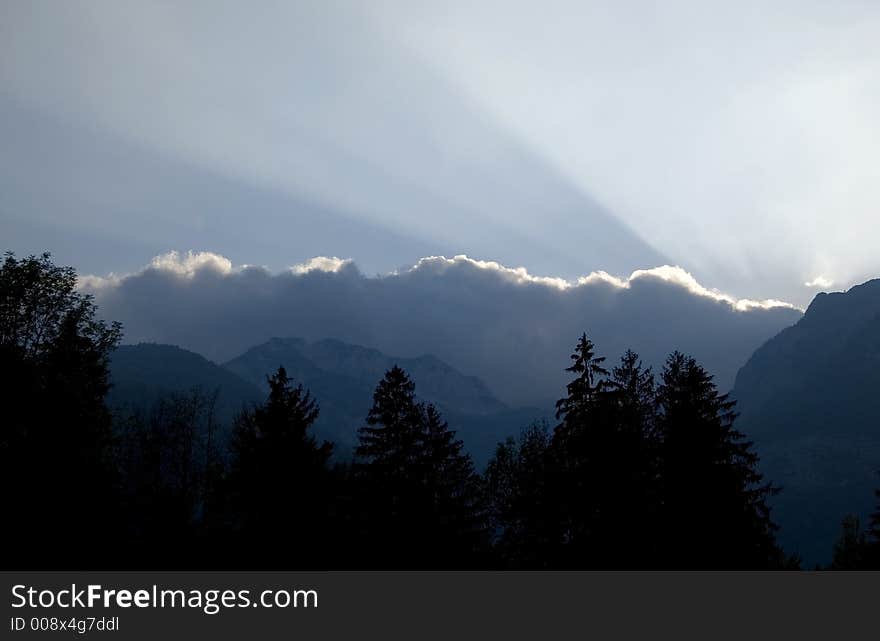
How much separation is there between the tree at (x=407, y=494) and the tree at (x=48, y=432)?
13515mm

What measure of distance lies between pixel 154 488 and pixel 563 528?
1942 inches

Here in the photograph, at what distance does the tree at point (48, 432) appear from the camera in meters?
29.5

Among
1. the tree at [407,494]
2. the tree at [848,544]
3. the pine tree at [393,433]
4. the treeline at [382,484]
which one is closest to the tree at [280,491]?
the treeline at [382,484]

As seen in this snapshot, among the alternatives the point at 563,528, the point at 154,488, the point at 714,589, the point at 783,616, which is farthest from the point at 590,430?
the point at 154,488

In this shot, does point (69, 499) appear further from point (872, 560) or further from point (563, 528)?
point (872, 560)

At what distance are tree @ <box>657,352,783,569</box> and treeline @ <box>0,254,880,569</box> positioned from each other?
0.26ft

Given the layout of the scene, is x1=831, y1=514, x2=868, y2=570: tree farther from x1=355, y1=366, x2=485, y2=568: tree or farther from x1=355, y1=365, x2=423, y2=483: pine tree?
x1=355, y1=365, x2=423, y2=483: pine tree

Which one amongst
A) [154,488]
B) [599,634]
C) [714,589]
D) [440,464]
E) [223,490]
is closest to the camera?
[599,634]

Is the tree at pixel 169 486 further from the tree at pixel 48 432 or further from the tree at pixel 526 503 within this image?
the tree at pixel 526 503

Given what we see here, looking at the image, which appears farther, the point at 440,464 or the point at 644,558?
the point at 440,464

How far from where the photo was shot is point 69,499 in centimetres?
3059

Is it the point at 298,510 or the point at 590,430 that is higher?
the point at 590,430

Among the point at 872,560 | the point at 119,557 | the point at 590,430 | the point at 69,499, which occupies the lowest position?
the point at 872,560

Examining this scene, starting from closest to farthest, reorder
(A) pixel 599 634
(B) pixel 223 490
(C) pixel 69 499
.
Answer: (A) pixel 599 634 → (C) pixel 69 499 → (B) pixel 223 490
